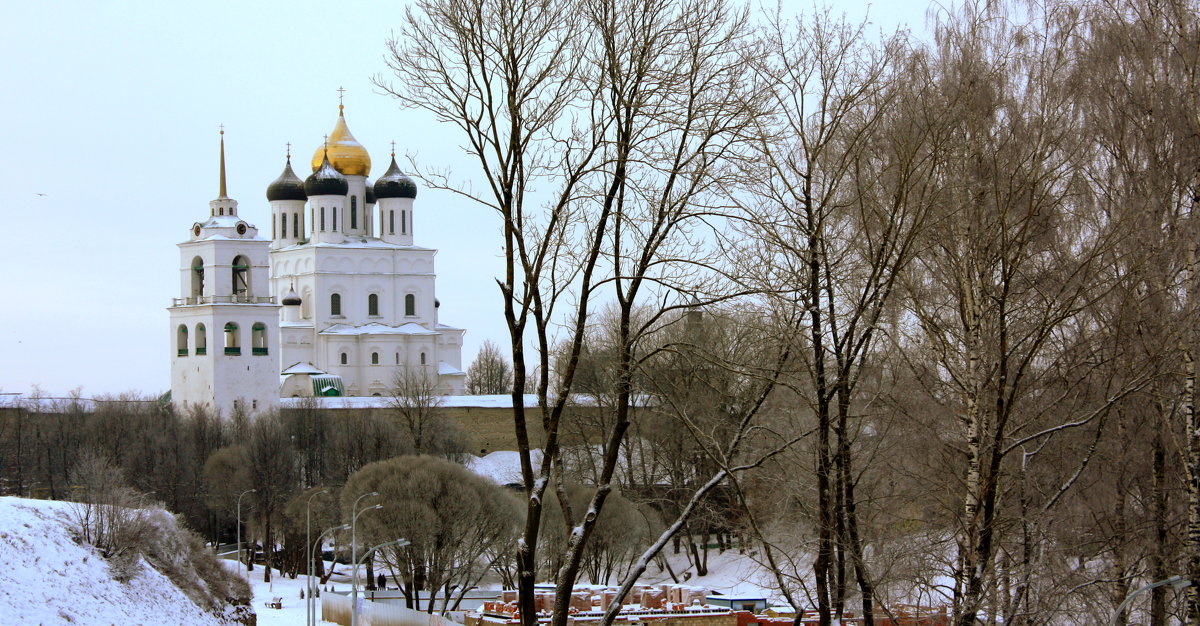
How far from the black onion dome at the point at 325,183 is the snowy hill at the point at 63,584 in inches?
1747

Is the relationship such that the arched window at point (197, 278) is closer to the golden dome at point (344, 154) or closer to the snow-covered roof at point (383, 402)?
the snow-covered roof at point (383, 402)

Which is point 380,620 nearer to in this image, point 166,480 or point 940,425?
point 940,425

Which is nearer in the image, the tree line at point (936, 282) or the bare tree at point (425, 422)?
the tree line at point (936, 282)

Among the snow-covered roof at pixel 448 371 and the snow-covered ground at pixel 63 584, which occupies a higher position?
the snow-covered roof at pixel 448 371

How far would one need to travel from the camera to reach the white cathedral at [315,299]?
5634 centimetres

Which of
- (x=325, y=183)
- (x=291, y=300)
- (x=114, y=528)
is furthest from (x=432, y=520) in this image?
(x=325, y=183)

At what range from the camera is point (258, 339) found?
57344 millimetres

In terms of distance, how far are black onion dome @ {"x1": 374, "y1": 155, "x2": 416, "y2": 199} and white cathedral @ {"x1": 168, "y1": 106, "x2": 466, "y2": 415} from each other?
5cm

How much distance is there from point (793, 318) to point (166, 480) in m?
40.6

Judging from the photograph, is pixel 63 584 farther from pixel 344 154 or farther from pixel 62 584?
pixel 344 154

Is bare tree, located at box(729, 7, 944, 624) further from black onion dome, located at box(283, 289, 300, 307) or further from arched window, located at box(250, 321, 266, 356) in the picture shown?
black onion dome, located at box(283, 289, 300, 307)

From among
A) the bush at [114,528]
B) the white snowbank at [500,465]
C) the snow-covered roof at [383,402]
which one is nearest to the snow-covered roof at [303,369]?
the snow-covered roof at [383,402]

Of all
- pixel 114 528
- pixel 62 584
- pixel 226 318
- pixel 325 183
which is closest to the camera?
pixel 62 584

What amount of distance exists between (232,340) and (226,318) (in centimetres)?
94
